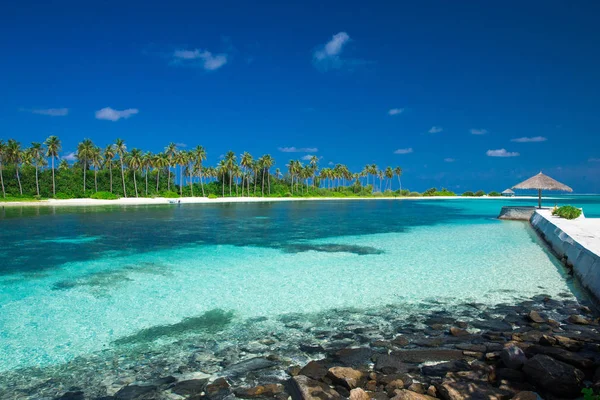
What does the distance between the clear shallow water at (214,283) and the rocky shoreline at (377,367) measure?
2.89ft

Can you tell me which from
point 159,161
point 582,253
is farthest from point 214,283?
point 159,161

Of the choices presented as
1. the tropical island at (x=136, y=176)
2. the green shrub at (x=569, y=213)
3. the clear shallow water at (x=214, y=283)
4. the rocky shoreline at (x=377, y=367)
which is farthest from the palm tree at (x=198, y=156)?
the rocky shoreline at (x=377, y=367)

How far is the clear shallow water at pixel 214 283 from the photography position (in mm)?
7965

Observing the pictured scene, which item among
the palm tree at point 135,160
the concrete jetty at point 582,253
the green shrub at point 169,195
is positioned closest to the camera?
the concrete jetty at point 582,253

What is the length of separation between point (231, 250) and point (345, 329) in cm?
1142

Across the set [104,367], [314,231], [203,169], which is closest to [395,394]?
[104,367]

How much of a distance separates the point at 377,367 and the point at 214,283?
7230 millimetres

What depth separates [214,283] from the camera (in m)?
12.0

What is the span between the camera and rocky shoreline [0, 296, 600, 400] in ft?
16.1

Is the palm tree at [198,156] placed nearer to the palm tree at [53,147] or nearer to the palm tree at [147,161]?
the palm tree at [147,161]

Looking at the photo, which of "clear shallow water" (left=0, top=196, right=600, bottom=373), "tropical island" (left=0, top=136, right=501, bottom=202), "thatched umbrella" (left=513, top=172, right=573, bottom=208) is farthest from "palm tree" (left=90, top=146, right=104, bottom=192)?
"thatched umbrella" (left=513, top=172, right=573, bottom=208)

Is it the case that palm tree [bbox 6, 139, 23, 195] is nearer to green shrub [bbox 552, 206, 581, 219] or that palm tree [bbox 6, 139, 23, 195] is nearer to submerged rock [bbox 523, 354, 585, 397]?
green shrub [bbox 552, 206, 581, 219]

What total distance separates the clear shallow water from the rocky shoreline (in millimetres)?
880

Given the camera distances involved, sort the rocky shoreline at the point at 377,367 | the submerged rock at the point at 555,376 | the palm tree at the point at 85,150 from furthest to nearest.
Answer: the palm tree at the point at 85,150, the rocky shoreline at the point at 377,367, the submerged rock at the point at 555,376
